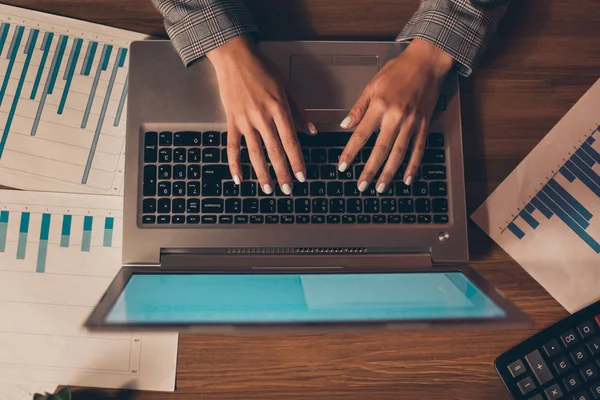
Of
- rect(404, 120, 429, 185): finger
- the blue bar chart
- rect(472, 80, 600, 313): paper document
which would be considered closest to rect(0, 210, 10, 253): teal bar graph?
the blue bar chart

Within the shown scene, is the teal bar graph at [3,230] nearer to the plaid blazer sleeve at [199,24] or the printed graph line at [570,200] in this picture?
the plaid blazer sleeve at [199,24]

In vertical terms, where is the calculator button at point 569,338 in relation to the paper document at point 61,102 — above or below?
below

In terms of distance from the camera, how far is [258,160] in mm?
595

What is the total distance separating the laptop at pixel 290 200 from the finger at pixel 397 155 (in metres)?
0.02

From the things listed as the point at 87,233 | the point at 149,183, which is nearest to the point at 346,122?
the point at 149,183

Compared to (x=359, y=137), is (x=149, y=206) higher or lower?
lower

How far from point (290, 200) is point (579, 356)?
0.42m

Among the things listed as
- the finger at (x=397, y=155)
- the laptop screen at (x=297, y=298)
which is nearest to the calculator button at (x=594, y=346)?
the laptop screen at (x=297, y=298)

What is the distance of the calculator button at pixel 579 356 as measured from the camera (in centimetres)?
60

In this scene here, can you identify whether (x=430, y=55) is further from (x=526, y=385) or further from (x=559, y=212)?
(x=526, y=385)

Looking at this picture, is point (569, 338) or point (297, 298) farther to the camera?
point (569, 338)

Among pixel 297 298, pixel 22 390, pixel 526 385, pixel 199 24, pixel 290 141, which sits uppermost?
pixel 199 24

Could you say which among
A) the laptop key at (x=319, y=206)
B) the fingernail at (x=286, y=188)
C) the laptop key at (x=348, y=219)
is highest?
the fingernail at (x=286, y=188)

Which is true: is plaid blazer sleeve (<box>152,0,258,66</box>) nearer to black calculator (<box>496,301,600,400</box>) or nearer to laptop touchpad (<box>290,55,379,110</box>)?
laptop touchpad (<box>290,55,379,110</box>)
